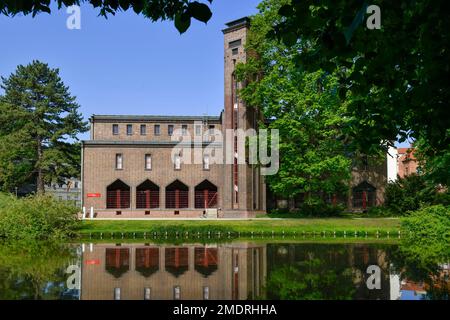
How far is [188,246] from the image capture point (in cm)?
2606

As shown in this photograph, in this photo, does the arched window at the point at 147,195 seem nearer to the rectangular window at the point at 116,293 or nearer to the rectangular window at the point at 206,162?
the rectangular window at the point at 206,162

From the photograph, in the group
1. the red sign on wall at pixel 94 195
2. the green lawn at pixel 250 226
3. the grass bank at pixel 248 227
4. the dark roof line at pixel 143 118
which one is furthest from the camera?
the dark roof line at pixel 143 118

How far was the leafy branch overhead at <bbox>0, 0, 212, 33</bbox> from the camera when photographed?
470 centimetres

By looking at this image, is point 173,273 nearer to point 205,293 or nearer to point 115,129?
point 205,293

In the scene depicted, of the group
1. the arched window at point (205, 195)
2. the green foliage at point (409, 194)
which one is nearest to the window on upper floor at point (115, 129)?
the arched window at point (205, 195)

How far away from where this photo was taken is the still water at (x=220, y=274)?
39.7 ft

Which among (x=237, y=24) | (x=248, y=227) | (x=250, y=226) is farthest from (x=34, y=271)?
(x=237, y=24)

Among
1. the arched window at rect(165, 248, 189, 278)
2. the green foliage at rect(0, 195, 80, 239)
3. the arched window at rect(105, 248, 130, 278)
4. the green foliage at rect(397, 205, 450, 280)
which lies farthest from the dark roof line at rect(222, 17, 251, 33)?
the arched window at rect(105, 248, 130, 278)

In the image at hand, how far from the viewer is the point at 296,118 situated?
38.9 m

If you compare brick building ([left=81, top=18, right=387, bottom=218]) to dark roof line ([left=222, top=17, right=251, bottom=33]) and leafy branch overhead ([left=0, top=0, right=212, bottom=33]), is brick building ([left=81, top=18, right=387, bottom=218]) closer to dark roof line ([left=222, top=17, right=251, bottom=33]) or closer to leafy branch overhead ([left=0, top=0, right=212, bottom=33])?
dark roof line ([left=222, top=17, right=251, bottom=33])

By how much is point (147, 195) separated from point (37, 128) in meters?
19.5

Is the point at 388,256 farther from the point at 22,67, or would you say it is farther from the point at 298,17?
the point at 22,67

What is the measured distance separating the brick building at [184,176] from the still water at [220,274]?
66.7ft

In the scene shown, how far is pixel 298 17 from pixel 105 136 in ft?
164
